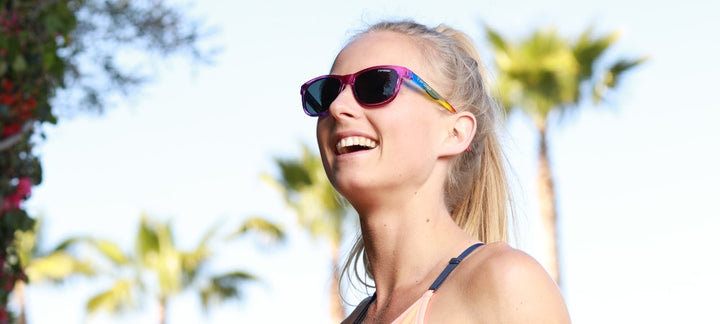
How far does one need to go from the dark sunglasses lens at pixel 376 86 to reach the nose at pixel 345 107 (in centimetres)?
2

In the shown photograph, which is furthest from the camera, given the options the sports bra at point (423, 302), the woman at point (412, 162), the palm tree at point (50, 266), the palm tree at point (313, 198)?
the palm tree at point (50, 266)

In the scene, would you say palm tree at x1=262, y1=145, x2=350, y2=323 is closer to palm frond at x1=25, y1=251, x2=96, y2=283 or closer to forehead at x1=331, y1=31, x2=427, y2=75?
palm frond at x1=25, y1=251, x2=96, y2=283

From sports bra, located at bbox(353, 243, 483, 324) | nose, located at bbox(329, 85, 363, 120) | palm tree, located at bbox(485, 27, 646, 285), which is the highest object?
palm tree, located at bbox(485, 27, 646, 285)

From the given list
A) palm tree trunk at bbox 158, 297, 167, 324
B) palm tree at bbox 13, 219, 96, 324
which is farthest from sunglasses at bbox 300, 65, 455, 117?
palm tree trunk at bbox 158, 297, 167, 324

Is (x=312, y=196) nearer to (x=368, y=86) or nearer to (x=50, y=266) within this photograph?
(x=50, y=266)

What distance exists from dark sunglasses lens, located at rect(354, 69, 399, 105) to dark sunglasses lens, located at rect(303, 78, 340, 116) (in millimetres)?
97

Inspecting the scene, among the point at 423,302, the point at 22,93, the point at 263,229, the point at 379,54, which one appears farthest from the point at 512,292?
the point at 263,229

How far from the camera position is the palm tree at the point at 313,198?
831 inches

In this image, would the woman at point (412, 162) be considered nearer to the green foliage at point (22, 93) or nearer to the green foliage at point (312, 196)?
the green foliage at point (22, 93)

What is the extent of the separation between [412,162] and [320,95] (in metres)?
0.30

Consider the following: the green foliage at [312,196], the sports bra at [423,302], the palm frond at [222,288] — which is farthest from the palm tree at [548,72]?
the sports bra at [423,302]

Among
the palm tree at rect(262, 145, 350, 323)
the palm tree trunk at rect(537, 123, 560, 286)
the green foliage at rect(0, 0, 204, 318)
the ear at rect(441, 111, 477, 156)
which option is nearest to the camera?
the ear at rect(441, 111, 477, 156)

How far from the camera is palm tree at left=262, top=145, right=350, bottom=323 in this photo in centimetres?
2111

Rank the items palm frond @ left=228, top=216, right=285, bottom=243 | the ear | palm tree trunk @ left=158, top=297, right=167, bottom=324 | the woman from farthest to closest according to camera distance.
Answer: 1. palm tree trunk @ left=158, top=297, right=167, bottom=324
2. palm frond @ left=228, top=216, right=285, bottom=243
3. the ear
4. the woman
